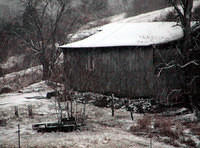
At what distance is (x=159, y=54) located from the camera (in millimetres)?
13977

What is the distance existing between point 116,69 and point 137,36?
2430 millimetres

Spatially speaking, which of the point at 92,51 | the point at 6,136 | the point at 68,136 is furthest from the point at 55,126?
the point at 92,51

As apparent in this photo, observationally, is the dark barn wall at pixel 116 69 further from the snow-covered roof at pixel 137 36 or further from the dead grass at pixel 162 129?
the dead grass at pixel 162 129

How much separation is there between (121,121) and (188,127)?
3098 millimetres

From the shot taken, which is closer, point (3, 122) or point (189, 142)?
point (189, 142)

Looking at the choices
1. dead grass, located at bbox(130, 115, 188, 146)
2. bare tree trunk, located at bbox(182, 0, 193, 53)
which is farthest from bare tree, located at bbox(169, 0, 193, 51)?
dead grass, located at bbox(130, 115, 188, 146)

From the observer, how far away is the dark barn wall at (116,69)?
15.3 m

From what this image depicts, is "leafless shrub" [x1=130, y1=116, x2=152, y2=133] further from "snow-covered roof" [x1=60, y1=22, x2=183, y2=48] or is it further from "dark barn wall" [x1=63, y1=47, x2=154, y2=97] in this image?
"snow-covered roof" [x1=60, y1=22, x2=183, y2=48]

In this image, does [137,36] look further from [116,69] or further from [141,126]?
[141,126]

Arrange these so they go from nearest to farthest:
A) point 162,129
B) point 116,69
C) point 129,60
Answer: point 162,129
point 129,60
point 116,69

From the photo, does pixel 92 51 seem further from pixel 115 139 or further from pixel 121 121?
pixel 115 139

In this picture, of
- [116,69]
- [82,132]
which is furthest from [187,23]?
[82,132]

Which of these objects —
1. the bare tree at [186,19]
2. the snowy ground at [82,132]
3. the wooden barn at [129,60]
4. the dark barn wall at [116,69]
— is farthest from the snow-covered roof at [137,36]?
Answer: the snowy ground at [82,132]

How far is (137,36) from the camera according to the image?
16297 mm
